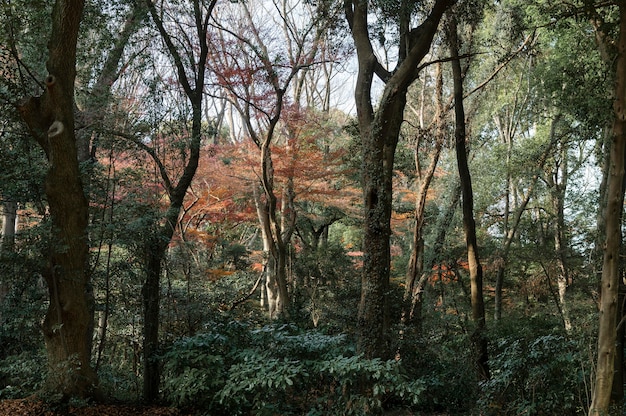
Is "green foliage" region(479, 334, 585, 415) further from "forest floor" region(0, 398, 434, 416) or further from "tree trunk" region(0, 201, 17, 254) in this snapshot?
"tree trunk" region(0, 201, 17, 254)

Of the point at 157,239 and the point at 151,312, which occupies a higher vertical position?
the point at 157,239

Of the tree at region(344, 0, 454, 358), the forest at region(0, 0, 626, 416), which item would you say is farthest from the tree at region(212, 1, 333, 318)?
the tree at region(344, 0, 454, 358)

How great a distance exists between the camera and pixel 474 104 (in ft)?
36.1

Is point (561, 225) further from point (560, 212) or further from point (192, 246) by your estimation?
point (192, 246)

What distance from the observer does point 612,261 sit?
3.58 meters

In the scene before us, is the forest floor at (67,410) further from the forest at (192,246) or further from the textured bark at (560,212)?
the textured bark at (560,212)

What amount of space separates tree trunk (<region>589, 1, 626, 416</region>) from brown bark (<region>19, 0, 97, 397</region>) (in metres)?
4.36

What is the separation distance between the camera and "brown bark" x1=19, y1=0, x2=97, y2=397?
442cm

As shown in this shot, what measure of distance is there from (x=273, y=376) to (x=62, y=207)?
2501 mm

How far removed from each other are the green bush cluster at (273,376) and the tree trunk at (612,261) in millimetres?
1403

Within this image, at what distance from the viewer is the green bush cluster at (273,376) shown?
4.46m

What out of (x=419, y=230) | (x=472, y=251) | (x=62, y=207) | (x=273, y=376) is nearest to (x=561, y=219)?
(x=419, y=230)

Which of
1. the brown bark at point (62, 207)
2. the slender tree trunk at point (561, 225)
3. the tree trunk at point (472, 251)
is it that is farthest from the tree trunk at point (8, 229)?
the slender tree trunk at point (561, 225)

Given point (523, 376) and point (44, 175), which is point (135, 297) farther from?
point (523, 376)
